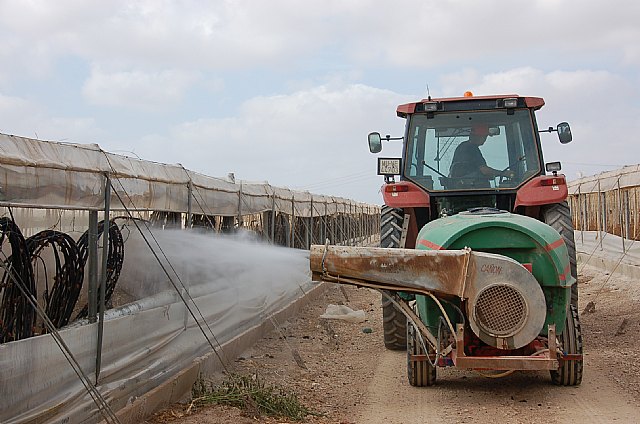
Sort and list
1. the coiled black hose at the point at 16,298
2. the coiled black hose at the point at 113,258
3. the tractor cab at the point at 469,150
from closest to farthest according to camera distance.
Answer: the coiled black hose at the point at 16,298 < the coiled black hose at the point at 113,258 < the tractor cab at the point at 469,150

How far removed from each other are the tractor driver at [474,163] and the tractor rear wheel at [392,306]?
0.82 metres

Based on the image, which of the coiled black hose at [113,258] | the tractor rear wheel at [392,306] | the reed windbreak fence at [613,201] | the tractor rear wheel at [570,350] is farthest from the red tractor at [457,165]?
the reed windbreak fence at [613,201]

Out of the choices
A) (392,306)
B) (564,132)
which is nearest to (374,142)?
(392,306)

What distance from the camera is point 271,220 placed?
14.4 metres

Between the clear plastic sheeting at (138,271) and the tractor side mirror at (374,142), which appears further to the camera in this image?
the tractor side mirror at (374,142)

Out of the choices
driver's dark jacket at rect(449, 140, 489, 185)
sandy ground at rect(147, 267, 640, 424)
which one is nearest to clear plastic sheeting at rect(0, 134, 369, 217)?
sandy ground at rect(147, 267, 640, 424)

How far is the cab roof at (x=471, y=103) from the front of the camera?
876cm

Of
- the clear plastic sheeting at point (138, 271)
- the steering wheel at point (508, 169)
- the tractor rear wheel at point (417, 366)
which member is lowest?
the tractor rear wheel at point (417, 366)

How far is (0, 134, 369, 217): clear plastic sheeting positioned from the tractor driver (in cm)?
306

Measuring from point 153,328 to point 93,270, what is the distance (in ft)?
3.85

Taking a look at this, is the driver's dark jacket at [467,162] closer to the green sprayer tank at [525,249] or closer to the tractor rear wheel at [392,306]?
the tractor rear wheel at [392,306]

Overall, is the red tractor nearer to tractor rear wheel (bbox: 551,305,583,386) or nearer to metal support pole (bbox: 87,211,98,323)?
tractor rear wheel (bbox: 551,305,583,386)

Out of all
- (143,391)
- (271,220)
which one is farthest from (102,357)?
(271,220)

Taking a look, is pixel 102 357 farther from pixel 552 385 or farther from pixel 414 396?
pixel 552 385
